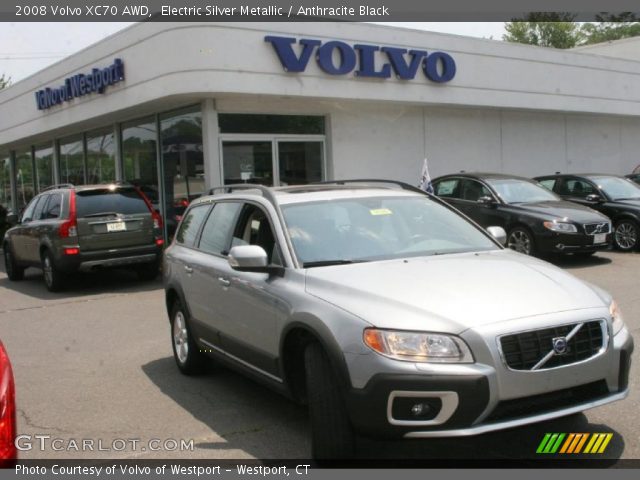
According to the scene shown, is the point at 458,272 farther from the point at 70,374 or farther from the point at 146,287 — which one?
the point at 146,287

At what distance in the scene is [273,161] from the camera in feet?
49.5

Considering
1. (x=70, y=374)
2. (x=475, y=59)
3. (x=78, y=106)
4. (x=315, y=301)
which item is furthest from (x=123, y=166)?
(x=315, y=301)

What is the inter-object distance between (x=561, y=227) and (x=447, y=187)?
110 inches

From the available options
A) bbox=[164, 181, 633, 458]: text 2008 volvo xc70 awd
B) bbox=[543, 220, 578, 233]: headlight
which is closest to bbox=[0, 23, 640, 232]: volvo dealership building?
bbox=[543, 220, 578, 233]: headlight

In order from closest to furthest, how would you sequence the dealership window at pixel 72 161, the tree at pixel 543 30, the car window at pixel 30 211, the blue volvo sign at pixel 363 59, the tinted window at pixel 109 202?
the tinted window at pixel 109 202, the car window at pixel 30 211, the blue volvo sign at pixel 363 59, the dealership window at pixel 72 161, the tree at pixel 543 30

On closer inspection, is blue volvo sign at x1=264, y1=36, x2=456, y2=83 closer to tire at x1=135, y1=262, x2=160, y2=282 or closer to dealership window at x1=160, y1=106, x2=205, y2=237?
dealership window at x1=160, y1=106, x2=205, y2=237

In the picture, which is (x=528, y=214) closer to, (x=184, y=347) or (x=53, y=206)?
(x=184, y=347)

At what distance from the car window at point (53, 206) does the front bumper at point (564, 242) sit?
8.14 metres

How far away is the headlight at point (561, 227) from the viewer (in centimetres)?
1173

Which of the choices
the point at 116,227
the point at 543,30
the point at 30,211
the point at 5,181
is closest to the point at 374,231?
the point at 116,227

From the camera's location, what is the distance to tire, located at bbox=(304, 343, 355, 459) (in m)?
3.81

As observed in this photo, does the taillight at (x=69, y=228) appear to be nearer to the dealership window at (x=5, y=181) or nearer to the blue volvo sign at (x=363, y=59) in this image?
the blue volvo sign at (x=363, y=59)

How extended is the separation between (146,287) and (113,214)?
1.36 m

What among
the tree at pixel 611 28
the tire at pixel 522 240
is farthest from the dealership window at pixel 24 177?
the tree at pixel 611 28
